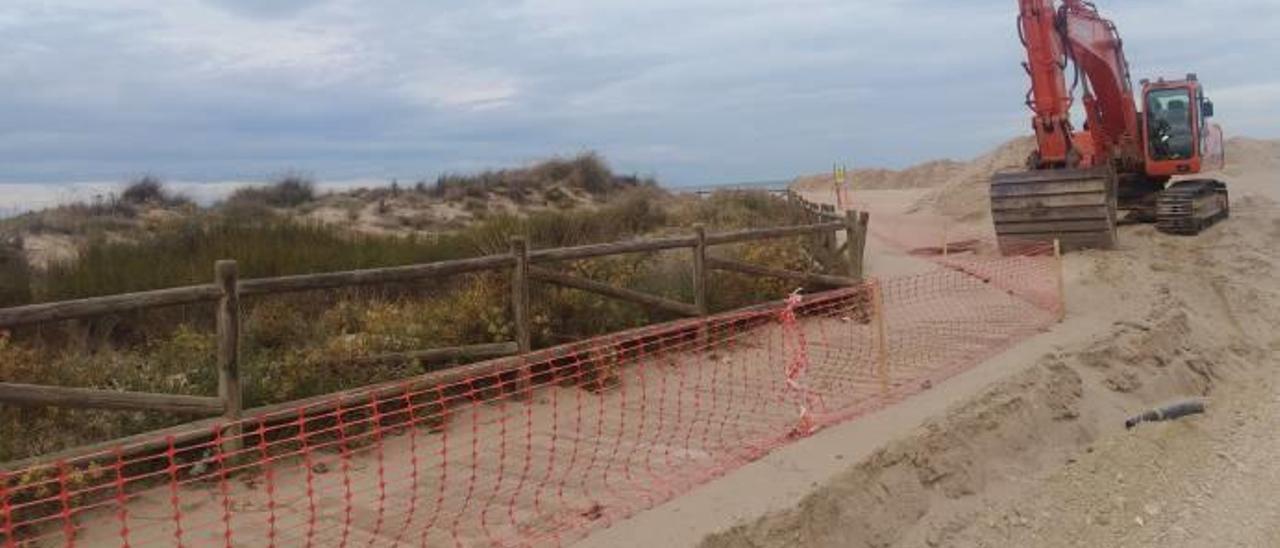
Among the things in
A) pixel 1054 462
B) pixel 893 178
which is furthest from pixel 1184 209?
pixel 893 178

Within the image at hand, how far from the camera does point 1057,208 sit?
1873cm

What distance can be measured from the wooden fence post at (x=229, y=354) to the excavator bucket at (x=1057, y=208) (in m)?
14.9

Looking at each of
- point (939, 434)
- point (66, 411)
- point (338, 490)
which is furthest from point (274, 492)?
point (939, 434)

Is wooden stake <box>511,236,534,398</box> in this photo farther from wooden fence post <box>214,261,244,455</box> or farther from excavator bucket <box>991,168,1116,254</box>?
excavator bucket <box>991,168,1116,254</box>

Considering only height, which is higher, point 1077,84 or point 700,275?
point 1077,84

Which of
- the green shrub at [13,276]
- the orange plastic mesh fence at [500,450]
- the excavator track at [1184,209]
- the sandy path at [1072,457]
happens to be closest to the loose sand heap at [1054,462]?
the sandy path at [1072,457]

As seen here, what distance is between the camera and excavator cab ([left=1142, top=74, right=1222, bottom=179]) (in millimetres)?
21422

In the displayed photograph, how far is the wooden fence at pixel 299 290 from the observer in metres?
6.30

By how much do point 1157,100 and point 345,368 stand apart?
18.5 meters

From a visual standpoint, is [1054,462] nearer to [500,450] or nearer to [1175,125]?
[500,450]

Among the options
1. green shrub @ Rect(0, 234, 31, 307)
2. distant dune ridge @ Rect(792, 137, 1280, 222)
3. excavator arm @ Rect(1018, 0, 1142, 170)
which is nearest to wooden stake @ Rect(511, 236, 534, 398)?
green shrub @ Rect(0, 234, 31, 307)

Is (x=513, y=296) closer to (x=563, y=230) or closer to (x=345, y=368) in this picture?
(x=345, y=368)

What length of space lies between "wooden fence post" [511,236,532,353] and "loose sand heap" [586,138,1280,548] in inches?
106

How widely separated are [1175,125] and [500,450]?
18378 millimetres
